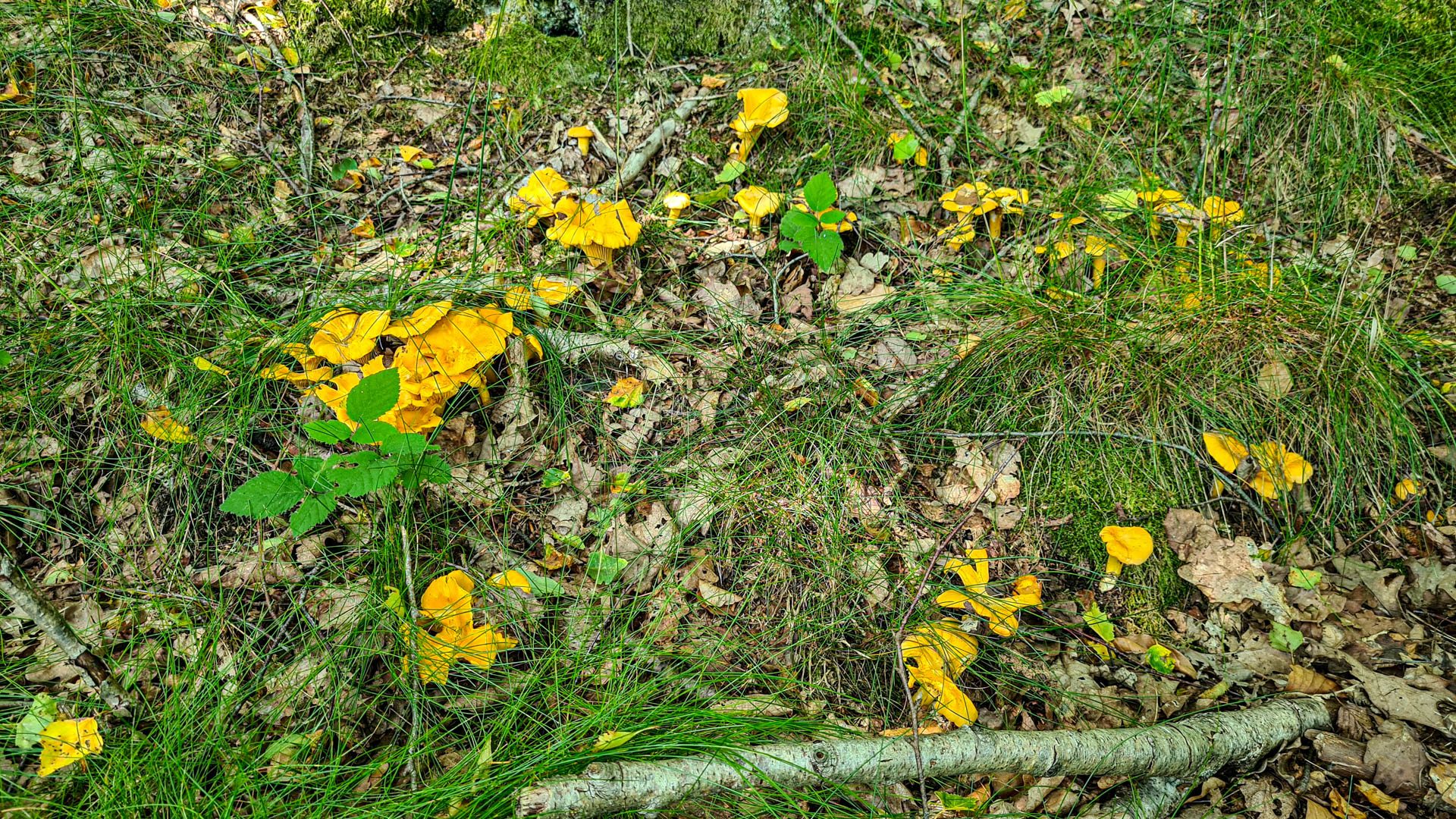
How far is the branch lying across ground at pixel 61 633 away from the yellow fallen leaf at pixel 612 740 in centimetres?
128

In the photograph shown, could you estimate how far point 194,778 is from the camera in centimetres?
184

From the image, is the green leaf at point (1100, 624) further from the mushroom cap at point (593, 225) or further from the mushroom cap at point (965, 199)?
the mushroom cap at point (593, 225)

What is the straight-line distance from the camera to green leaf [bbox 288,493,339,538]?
193cm

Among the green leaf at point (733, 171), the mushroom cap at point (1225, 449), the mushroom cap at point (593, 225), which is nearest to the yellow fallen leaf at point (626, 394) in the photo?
the mushroom cap at point (593, 225)

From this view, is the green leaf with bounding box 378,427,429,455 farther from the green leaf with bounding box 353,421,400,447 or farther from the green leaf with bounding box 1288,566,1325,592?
the green leaf with bounding box 1288,566,1325,592

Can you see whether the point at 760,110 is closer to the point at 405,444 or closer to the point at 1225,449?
the point at 405,444

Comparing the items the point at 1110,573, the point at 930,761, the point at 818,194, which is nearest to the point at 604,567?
the point at 930,761

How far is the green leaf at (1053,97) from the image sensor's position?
11.7ft

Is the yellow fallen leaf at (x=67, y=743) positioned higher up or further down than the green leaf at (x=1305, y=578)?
higher up

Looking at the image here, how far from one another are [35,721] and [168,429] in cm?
89

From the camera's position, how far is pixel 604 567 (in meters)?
2.36

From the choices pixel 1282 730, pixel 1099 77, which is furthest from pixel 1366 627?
pixel 1099 77

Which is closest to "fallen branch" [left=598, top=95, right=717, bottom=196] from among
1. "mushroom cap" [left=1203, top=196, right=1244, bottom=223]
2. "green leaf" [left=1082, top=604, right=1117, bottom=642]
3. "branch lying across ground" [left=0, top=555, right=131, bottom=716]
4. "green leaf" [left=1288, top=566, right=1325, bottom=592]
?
"mushroom cap" [left=1203, top=196, right=1244, bottom=223]

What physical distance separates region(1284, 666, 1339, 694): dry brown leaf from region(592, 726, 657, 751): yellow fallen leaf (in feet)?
6.39
